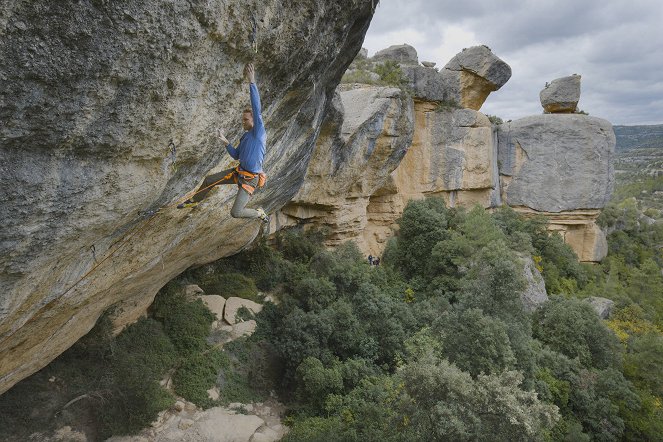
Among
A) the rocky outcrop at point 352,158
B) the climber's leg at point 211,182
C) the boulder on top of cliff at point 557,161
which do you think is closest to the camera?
the climber's leg at point 211,182

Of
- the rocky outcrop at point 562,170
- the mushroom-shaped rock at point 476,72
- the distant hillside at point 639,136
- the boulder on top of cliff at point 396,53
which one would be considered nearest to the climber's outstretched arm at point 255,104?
the boulder on top of cliff at point 396,53

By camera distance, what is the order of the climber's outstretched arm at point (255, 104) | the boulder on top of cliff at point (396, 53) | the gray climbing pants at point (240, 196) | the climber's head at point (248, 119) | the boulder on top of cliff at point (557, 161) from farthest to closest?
1. the boulder on top of cliff at point (557, 161)
2. the boulder on top of cliff at point (396, 53)
3. the gray climbing pants at point (240, 196)
4. the climber's head at point (248, 119)
5. the climber's outstretched arm at point (255, 104)

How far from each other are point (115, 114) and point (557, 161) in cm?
2321

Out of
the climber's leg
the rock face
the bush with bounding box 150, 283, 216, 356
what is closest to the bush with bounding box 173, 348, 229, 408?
the bush with bounding box 150, 283, 216, 356

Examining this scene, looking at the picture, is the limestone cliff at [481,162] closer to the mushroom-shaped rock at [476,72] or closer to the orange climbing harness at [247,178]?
the mushroom-shaped rock at [476,72]

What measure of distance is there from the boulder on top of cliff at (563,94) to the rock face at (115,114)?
2002 cm

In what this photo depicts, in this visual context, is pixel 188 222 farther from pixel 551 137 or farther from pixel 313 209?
pixel 551 137

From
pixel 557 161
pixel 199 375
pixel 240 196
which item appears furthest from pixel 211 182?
pixel 557 161

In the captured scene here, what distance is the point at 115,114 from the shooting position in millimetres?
3344

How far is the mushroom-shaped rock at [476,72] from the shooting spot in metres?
19.5

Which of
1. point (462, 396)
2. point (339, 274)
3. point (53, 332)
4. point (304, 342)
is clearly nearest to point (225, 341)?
point (304, 342)

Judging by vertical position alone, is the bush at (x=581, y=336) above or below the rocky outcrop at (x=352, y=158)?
below

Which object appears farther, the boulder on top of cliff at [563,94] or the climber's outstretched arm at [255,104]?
the boulder on top of cliff at [563,94]

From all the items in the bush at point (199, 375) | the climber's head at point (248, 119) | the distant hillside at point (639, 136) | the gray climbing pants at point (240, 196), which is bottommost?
the bush at point (199, 375)
